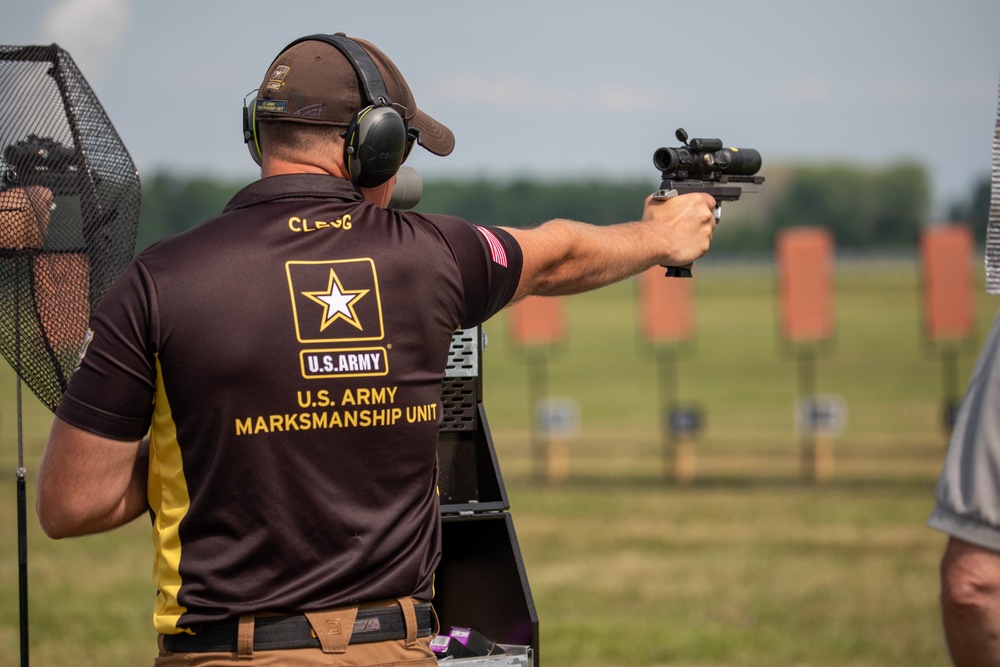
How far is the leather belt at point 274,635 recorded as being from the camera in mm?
2031

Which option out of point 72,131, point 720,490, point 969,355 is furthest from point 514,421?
point 72,131

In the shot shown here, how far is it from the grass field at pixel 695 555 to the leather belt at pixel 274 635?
14.3 ft

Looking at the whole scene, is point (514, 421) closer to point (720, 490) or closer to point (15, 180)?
point (720, 490)

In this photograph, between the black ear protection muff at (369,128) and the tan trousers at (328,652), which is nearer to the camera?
the tan trousers at (328,652)

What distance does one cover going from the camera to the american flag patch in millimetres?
2262

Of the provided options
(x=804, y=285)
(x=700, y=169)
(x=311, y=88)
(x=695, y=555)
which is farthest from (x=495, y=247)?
(x=804, y=285)

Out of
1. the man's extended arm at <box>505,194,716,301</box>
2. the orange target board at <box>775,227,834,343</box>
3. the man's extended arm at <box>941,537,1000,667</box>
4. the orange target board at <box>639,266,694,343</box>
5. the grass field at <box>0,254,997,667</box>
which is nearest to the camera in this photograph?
the man's extended arm at <box>941,537,1000,667</box>

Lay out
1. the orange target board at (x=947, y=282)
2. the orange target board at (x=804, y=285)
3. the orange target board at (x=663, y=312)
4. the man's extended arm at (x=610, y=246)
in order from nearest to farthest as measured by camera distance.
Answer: the man's extended arm at (x=610, y=246), the orange target board at (x=947, y=282), the orange target board at (x=804, y=285), the orange target board at (x=663, y=312)

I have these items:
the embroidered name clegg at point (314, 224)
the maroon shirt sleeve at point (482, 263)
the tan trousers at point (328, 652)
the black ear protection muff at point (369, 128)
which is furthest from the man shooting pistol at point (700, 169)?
the tan trousers at point (328, 652)

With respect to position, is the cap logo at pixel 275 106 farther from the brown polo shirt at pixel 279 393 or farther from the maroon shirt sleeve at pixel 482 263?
the maroon shirt sleeve at pixel 482 263

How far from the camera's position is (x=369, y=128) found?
84.2 inches

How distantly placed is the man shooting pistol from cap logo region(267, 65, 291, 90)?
3.33 ft

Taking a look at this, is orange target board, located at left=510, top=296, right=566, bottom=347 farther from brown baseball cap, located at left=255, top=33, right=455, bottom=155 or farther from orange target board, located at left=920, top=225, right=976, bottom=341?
brown baseball cap, located at left=255, top=33, right=455, bottom=155

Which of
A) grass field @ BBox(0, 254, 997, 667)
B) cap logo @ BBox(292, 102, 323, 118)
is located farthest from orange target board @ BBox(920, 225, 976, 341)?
cap logo @ BBox(292, 102, 323, 118)
